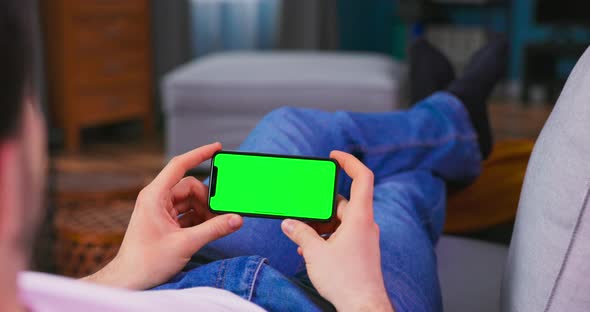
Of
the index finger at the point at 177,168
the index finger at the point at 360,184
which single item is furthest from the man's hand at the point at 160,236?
the index finger at the point at 360,184

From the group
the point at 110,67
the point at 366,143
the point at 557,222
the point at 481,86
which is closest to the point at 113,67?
the point at 110,67

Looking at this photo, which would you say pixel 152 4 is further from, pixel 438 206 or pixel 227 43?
pixel 438 206

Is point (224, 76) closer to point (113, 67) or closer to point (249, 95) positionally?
point (249, 95)

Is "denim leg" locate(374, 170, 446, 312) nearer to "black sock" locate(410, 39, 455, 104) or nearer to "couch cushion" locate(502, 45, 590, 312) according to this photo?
"couch cushion" locate(502, 45, 590, 312)

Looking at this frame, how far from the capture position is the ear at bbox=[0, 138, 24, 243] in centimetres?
25

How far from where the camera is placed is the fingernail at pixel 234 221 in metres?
0.62

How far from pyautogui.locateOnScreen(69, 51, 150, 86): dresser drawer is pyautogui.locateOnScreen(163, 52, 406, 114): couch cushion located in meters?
0.82

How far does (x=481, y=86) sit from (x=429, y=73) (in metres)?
0.24

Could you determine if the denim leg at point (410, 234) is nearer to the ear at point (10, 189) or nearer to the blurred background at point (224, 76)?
the blurred background at point (224, 76)

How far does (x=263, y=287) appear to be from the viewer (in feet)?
2.05

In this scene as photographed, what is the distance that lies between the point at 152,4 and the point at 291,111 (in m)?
2.95

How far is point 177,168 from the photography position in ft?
2.10

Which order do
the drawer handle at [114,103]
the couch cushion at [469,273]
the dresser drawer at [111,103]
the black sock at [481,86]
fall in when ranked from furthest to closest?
the drawer handle at [114,103], the dresser drawer at [111,103], the black sock at [481,86], the couch cushion at [469,273]

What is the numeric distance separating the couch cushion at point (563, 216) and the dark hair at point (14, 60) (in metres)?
0.49
